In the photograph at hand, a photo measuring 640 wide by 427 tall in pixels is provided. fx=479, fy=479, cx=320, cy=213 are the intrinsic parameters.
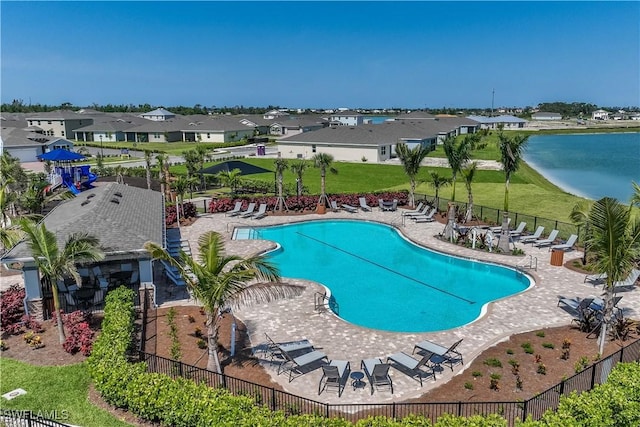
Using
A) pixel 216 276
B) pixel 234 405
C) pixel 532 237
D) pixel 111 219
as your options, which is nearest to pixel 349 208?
pixel 532 237

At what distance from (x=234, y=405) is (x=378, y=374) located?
12.5ft

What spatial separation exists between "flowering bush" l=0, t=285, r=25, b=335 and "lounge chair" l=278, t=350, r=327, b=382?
853 centimetres

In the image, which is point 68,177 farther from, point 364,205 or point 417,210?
point 417,210

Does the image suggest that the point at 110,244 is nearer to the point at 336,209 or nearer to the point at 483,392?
the point at 483,392

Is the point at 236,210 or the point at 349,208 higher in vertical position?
the point at 236,210

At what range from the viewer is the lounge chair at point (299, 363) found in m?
12.5

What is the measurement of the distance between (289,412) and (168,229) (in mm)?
19664

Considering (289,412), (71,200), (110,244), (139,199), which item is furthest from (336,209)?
(289,412)

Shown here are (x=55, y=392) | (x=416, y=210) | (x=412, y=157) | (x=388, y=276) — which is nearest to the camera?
(x=55, y=392)

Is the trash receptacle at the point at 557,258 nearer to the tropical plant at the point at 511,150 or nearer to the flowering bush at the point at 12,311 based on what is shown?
the tropical plant at the point at 511,150

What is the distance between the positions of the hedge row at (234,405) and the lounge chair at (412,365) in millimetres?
A: 2933

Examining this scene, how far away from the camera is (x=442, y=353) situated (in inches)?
505

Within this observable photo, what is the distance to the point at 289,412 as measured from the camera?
10.6 metres

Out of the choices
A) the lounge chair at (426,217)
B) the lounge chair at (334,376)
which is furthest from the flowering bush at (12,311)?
the lounge chair at (426,217)
